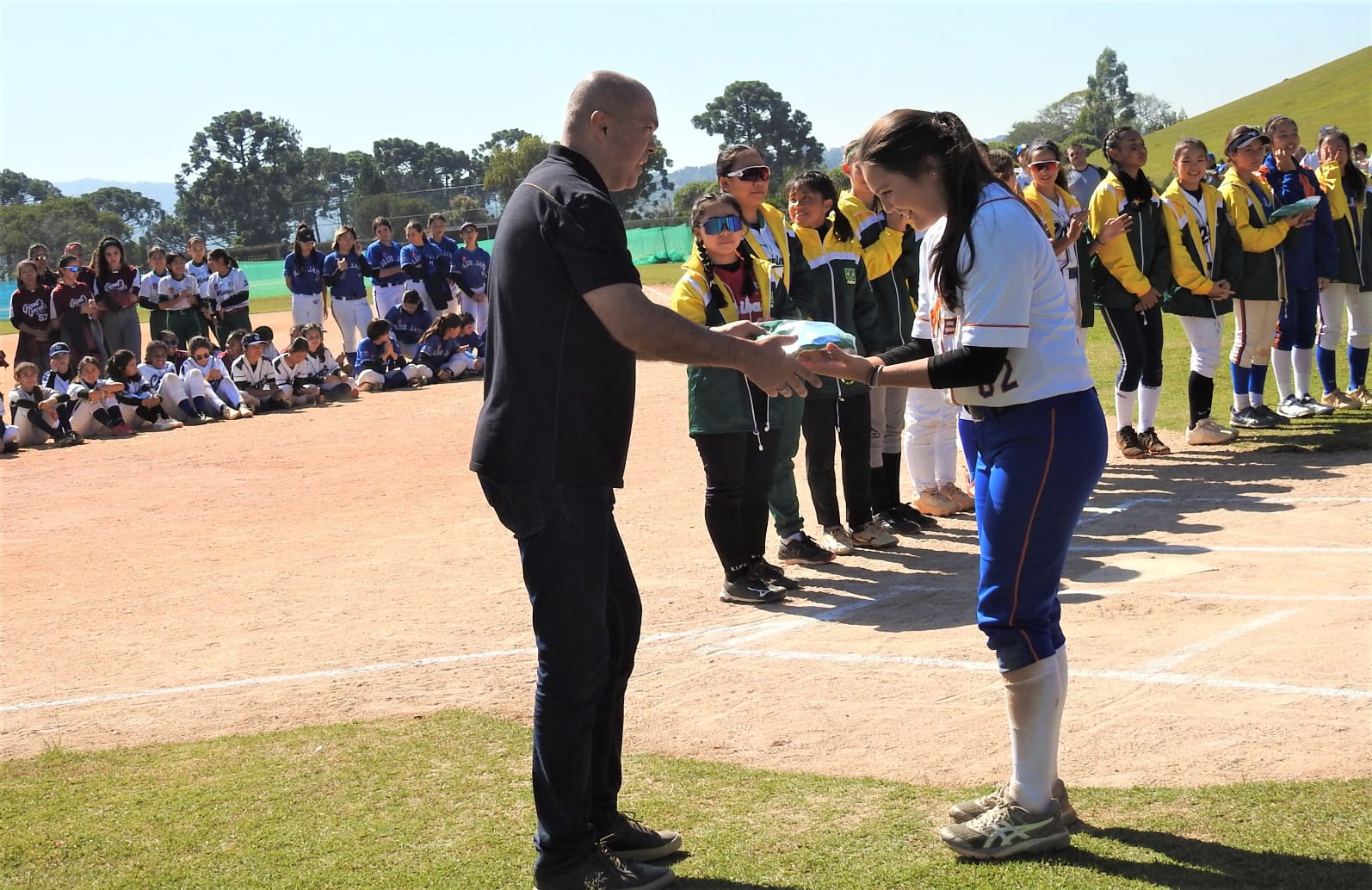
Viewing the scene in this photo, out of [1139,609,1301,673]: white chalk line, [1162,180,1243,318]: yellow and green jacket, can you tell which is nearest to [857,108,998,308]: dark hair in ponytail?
[1139,609,1301,673]: white chalk line

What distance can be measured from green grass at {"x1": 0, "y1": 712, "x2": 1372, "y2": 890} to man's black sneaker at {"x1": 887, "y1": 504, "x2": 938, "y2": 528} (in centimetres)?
391

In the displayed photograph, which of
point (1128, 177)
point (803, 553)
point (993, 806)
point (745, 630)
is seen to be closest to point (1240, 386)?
point (1128, 177)

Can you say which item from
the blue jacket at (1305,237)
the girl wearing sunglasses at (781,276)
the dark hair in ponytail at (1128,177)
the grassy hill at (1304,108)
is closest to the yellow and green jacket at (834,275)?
the girl wearing sunglasses at (781,276)

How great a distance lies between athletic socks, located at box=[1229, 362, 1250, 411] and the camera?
10.8m

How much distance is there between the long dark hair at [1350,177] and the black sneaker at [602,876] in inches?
399

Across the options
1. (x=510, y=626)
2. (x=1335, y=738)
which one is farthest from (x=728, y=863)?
(x=510, y=626)

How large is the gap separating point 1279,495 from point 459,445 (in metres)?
7.65

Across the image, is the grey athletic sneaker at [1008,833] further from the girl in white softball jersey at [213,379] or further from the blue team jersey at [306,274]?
the blue team jersey at [306,274]

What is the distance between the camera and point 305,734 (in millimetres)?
5410

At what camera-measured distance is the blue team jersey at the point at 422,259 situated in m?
19.5

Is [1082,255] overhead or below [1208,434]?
overhead

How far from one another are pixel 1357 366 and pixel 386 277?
13.3 metres

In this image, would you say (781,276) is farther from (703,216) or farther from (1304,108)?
(1304,108)

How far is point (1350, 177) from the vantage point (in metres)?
11.4
